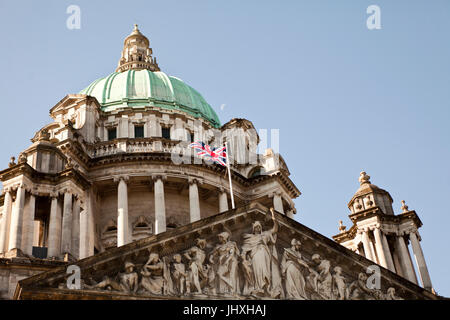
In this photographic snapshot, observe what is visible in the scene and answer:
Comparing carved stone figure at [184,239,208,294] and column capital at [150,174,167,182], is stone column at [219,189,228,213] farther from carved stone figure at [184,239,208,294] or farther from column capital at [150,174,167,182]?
carved stone figure at [184,239,208,294]

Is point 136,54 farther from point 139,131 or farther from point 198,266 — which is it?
point 198,266

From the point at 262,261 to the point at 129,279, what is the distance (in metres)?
5.22

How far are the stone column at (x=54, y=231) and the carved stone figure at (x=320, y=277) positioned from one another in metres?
12.5

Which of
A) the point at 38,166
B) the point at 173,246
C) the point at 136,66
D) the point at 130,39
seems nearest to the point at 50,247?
the point at 38,166

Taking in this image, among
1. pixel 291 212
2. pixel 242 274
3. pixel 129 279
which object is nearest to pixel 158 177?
pixel 291 212

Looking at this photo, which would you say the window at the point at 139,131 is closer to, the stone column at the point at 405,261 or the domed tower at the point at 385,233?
the domed tower at the point at 385,233

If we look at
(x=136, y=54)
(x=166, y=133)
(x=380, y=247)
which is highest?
(x=136, y=54)

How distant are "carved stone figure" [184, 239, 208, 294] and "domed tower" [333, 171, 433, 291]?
14439 millimetres

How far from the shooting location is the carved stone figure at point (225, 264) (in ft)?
81.8

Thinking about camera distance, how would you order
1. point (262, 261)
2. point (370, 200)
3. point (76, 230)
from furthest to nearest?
1. point (370, 200)
2. point (76, 230)
3. point (262, 261)

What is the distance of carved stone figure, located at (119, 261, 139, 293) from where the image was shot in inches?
925

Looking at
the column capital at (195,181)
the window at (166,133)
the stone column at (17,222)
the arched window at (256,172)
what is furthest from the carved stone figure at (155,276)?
the window at (166,133)

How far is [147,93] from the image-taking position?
54938 mm

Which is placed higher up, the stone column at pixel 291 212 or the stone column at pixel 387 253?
the stone column at pixel 291 212
